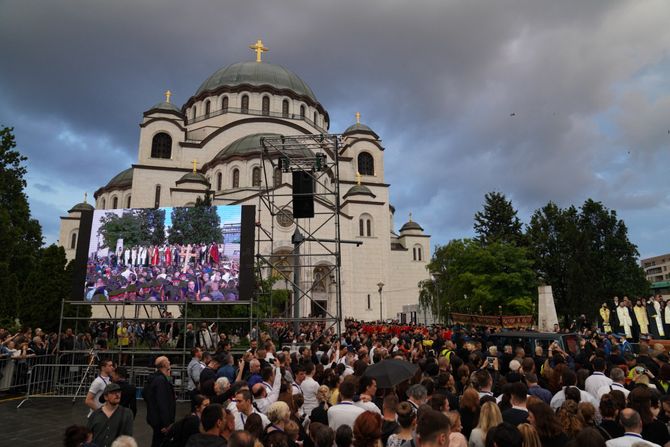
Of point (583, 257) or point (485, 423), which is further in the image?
point (583, 257)

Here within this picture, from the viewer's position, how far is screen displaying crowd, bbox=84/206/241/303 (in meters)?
12.9

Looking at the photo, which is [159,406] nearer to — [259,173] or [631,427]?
[631,427]

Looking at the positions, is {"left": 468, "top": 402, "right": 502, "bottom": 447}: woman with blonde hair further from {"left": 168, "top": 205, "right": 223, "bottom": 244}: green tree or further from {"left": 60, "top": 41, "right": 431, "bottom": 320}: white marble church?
{"left": 60, "top": 41, "right": 431, "bottom": 320}: white marble church

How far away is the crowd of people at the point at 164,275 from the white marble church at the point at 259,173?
23150mm

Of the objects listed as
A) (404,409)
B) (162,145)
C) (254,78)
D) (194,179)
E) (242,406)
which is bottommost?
(242,406)

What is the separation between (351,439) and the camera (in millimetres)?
3412

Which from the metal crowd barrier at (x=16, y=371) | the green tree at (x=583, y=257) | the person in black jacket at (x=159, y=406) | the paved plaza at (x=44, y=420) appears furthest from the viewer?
the green tree at (x=583, y=257)

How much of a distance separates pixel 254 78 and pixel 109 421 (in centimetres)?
4872

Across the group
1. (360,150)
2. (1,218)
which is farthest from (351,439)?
(360,150)

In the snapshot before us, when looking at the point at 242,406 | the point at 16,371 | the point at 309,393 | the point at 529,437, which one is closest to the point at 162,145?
the point at 16,371

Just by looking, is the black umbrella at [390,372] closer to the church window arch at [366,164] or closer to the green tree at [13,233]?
the green tree at [13,233]

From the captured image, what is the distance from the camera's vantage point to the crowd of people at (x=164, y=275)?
507 inches

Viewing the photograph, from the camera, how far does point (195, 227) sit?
1335cm

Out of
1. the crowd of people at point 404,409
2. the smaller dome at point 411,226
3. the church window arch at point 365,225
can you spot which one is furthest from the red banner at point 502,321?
the smaller dome at point 411,226
